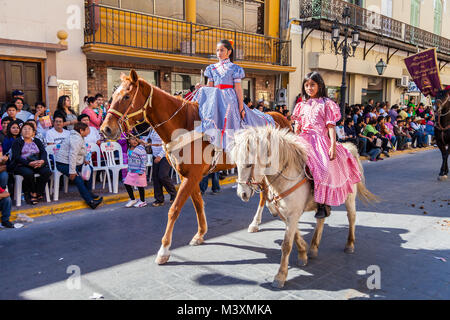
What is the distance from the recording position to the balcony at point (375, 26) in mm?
18172

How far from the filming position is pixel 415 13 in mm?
27562

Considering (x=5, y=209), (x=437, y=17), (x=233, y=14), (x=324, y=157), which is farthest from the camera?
(x=437, y=17)

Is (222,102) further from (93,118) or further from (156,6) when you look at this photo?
(156,6)

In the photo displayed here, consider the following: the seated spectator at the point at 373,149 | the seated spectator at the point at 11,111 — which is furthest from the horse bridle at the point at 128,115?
the seated spectator at the point at 373,149

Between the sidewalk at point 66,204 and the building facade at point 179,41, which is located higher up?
the building facade at point 179,41

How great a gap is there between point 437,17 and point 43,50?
102 feet

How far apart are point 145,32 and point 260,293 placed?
1123cm

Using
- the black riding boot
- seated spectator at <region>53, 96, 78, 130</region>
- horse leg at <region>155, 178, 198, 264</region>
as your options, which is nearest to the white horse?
the black riding boot

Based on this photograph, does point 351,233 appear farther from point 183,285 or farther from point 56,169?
point 56,169

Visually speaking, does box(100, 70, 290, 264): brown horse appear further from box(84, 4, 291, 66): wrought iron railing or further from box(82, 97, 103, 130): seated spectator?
box(84, 4, 291, 66): wrought iron railing

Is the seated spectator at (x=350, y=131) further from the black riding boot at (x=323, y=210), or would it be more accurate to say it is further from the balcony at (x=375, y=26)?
the black riding boot at (x=323, y=210)

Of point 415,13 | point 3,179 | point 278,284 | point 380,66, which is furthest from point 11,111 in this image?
point 415,13

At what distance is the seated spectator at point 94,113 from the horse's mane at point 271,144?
6.65m

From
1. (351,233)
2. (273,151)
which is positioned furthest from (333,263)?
(273,151)
